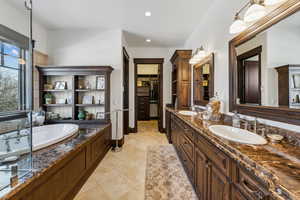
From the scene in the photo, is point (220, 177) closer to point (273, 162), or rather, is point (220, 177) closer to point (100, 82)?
point (273, 162)

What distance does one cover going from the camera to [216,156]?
1184 mm

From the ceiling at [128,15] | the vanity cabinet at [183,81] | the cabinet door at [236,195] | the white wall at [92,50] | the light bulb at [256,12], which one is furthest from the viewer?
the vanity cabinet at [183,81]

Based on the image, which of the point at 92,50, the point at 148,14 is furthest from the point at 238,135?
the point at 92,50

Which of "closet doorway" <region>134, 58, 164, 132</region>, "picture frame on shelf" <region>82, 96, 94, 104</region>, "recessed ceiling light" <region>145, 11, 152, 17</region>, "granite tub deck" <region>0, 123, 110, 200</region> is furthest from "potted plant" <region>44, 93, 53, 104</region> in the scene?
"closet doorway" <region>134, 58, 164, 132</region>

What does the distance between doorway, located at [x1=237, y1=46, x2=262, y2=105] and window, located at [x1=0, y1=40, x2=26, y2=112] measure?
2774 millimetres

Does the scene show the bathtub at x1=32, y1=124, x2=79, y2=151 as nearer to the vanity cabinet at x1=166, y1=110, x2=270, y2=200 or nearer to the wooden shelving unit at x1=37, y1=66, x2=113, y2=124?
the wooden shelving unit at x1=37, y1=66, x2=113, y2=124

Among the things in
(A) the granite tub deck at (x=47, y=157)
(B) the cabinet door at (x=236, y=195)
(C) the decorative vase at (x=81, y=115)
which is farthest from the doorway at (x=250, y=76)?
(C) the decorative vase at (x=81, y=115)

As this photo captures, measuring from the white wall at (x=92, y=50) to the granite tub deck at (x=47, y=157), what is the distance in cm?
139

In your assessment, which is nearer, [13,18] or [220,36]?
[220,36]

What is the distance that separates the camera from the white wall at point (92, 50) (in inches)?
137

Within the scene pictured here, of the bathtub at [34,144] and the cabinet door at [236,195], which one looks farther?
the bathtub at [34,144]

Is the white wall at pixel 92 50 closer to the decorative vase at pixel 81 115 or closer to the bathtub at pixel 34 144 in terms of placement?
the decorative vase at pixel 81 115

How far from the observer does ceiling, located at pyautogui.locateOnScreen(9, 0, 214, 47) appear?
96.5 inches

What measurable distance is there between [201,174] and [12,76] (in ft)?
8.82
